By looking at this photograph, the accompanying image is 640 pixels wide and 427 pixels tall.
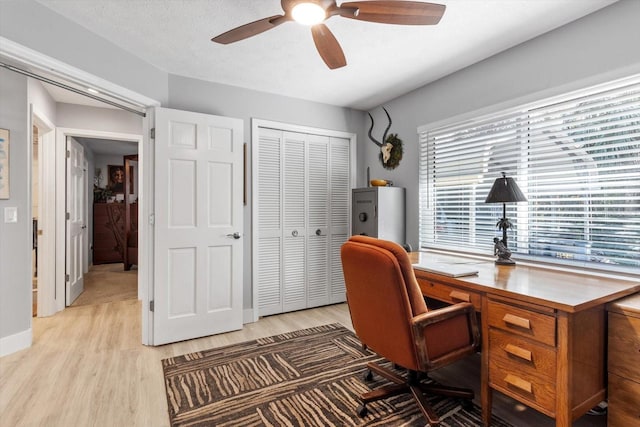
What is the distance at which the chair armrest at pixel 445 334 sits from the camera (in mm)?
1609

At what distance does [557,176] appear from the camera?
224 centimetres

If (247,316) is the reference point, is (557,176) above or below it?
above

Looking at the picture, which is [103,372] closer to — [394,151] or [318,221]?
[318,221]

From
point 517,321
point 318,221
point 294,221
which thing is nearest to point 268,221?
point 294,221

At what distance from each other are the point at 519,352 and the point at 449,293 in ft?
1.57

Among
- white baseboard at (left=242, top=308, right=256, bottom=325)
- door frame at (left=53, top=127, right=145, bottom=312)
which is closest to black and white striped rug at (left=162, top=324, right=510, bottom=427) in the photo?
white baseboard at (left=242, top=308, right=256, bottom=325)

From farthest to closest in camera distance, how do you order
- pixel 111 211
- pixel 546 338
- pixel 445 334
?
1. pixel 111 211
2. pixel 445 334
3. pixel 546 338

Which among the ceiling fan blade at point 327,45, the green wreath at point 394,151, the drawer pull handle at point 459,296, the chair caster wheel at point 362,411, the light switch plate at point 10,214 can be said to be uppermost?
the ceiling fan blade at point 327,45

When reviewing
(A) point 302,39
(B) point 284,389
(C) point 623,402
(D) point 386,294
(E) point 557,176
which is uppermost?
(A) point 302,39

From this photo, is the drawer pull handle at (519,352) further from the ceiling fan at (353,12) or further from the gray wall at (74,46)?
the gray wall at (74,46)

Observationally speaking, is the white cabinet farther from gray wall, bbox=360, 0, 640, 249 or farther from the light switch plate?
the light switch plate

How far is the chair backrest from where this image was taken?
158 centimetres

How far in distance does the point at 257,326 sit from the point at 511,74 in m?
3.16

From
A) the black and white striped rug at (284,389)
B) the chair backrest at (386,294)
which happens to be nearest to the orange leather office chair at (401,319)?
the chair backrest at (386,294)
